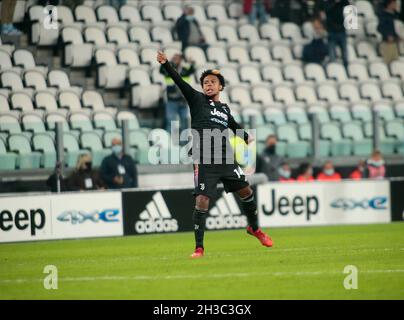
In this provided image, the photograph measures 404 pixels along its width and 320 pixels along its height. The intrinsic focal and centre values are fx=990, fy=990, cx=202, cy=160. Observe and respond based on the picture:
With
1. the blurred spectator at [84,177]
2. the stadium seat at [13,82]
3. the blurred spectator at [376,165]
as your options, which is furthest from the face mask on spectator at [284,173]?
the stadium seat at [13,82]

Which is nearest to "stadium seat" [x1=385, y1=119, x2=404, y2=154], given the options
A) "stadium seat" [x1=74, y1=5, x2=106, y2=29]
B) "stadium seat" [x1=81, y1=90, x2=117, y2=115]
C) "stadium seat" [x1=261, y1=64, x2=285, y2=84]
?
Result: "stadium seat" [x1=261, y1=64, x2=285, y2=84]

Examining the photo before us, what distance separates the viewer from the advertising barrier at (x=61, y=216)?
18.6m

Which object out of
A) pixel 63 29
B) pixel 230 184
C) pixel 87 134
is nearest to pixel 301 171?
pixel 87 134

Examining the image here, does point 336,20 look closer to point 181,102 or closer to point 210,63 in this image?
point 210,63

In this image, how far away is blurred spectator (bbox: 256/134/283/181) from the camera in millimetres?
22219

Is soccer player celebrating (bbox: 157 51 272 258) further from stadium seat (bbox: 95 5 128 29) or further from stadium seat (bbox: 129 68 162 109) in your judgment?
stadium seat (bbox: 95 5 128 29)

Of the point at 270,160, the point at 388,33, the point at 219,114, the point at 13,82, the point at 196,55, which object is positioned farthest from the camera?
the point at 388,33

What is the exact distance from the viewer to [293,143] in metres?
23.7

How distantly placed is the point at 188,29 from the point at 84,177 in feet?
22.5

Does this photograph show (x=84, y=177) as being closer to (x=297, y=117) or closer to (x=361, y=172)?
(x=297, y=117)

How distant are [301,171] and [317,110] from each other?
3428mm

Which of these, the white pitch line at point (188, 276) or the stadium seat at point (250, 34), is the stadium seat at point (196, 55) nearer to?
the stadium seat at point (250, 34)

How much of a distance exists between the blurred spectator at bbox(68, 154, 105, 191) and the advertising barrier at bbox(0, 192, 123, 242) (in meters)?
0.76

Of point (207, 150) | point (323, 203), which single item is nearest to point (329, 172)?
point (323, 203)
